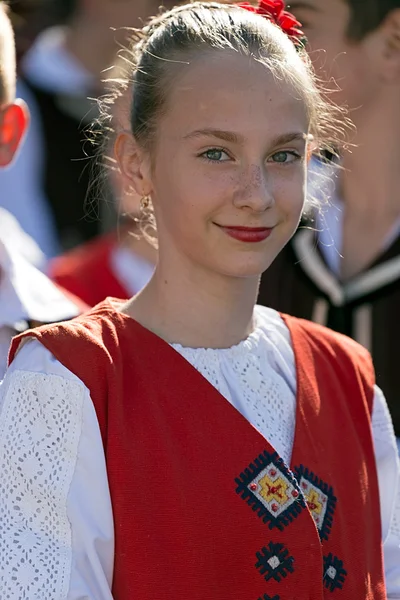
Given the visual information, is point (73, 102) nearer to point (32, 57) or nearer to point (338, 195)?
point (32, 57)

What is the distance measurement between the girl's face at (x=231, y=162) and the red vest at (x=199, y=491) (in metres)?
0.21

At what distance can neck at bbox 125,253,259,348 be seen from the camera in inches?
82.7

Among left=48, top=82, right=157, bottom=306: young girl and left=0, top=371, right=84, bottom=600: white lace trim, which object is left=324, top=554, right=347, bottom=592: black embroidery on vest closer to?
left=0, top=371, right=84, bottom=600: white lace trim

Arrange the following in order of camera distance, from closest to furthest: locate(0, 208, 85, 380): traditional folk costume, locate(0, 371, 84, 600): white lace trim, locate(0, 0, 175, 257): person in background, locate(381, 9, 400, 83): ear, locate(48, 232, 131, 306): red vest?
1. locate(0, 371, 84, 600): white lace trim
2. locate(0, 208, 85, 380): traditional folk costume
3. locate(381, 9, 400, 83): ear
4. locate(48, 232, 131, 306): red vest
5. locate(0, 0, 175, 257): person in background

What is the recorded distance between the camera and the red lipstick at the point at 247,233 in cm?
201

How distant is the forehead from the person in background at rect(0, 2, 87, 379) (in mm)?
595

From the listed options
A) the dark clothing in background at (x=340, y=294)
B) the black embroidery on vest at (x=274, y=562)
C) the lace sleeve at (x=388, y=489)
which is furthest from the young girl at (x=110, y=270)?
the black embroidery on vest at (x=274, y=562)

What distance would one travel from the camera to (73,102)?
546 centimetres

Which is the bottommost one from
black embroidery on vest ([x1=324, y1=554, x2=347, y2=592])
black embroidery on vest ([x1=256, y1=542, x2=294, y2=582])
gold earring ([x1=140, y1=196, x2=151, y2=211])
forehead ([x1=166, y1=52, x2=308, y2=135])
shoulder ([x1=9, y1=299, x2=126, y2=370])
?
black embroidery on vest ([x1=324, y1=554, x2=347, y2=592])

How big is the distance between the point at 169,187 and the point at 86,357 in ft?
1.16

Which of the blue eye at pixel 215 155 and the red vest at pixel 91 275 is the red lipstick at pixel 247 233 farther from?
the red vest at pixel 91 275

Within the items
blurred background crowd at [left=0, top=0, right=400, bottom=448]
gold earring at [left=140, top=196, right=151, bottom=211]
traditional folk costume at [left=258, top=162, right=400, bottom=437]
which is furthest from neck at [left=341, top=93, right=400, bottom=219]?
gold earring at [left=140, top=196, right=151, bottom=211]

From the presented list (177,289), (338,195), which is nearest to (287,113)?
(177,289)

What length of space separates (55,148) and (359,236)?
2.45 meters
